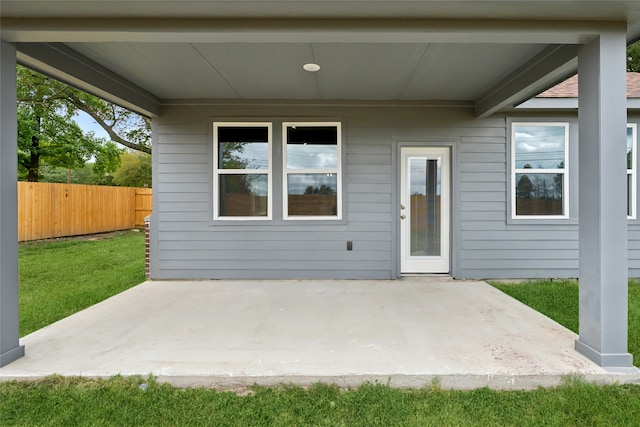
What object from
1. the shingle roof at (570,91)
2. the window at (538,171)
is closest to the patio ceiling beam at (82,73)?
the window at (538,171)

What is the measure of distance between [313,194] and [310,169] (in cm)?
37

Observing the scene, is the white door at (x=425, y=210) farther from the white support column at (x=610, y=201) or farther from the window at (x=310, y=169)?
the white support column at (x=610, y=201)

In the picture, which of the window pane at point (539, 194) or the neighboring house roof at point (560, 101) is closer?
the neighboring house roof at point (560, 101)

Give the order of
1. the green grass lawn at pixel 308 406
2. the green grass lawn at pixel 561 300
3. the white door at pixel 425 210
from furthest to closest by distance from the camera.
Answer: the white door at pixel 425 210 → the green grass lawn at pixel 561 300 → the green grass lawn at pixel 308 406

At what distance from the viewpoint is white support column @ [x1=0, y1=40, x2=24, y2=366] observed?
7.72ft

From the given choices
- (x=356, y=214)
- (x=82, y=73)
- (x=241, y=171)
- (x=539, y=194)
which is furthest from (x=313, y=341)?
(x=539, y=194)

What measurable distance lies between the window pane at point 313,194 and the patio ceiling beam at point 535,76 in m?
2.32

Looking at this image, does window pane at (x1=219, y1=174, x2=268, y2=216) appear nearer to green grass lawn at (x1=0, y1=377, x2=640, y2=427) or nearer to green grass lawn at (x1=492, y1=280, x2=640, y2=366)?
green grass lawn at (x1=0, y1=377, x2=640, y2=427)

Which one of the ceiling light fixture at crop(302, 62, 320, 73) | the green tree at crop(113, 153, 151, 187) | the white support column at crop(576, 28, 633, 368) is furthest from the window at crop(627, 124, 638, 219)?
the green tree at crop(113, 153, 151, 187)

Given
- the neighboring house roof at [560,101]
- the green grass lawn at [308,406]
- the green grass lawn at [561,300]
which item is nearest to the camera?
the green grass lawn at [308,406]

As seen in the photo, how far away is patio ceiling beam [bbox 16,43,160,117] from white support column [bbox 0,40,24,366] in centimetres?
43

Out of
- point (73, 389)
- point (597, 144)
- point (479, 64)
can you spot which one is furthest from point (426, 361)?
point (479, 64)

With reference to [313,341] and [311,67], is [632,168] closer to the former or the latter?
[311,67]

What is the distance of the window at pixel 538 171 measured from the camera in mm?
4887
